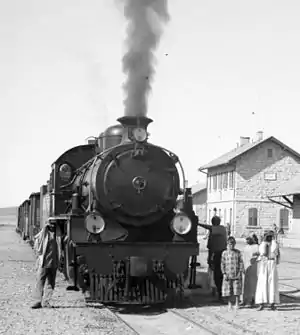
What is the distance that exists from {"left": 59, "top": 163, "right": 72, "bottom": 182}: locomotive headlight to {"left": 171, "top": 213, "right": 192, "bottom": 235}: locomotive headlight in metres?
3.43

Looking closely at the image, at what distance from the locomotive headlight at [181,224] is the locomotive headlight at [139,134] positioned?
156cm

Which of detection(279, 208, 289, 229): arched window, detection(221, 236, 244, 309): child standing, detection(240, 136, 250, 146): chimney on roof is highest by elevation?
detection(240, 136, 250, 146): chimney on roof

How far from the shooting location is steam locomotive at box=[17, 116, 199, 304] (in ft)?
33.0

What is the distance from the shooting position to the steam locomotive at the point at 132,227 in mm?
10055

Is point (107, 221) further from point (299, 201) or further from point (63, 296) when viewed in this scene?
point (299, 201)

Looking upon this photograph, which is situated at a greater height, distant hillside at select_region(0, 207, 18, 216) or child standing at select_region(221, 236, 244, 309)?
child standing at select_region(221, 236, 244, 309)

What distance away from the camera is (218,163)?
4488 centimetres

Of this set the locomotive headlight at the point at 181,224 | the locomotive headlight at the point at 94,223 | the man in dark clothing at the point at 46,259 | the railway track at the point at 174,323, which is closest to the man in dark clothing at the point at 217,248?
the locomotive headlight at the point at 181,224

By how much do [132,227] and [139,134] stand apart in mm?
1731

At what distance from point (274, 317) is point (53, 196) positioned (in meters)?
5.57

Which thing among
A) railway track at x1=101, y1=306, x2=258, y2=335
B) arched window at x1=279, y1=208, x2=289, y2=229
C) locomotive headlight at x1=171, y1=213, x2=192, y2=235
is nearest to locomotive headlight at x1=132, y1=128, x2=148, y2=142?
locomotive headlight at x1=171, y1=213, x2=192, y2=235

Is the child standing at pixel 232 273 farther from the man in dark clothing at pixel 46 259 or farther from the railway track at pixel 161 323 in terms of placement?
the man in dark clothing at pixel 46 259

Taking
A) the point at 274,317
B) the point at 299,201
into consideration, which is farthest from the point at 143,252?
the point at 299,201

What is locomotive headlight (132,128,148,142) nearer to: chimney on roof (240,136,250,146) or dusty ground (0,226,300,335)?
dusty ground (0,226,300,335)
